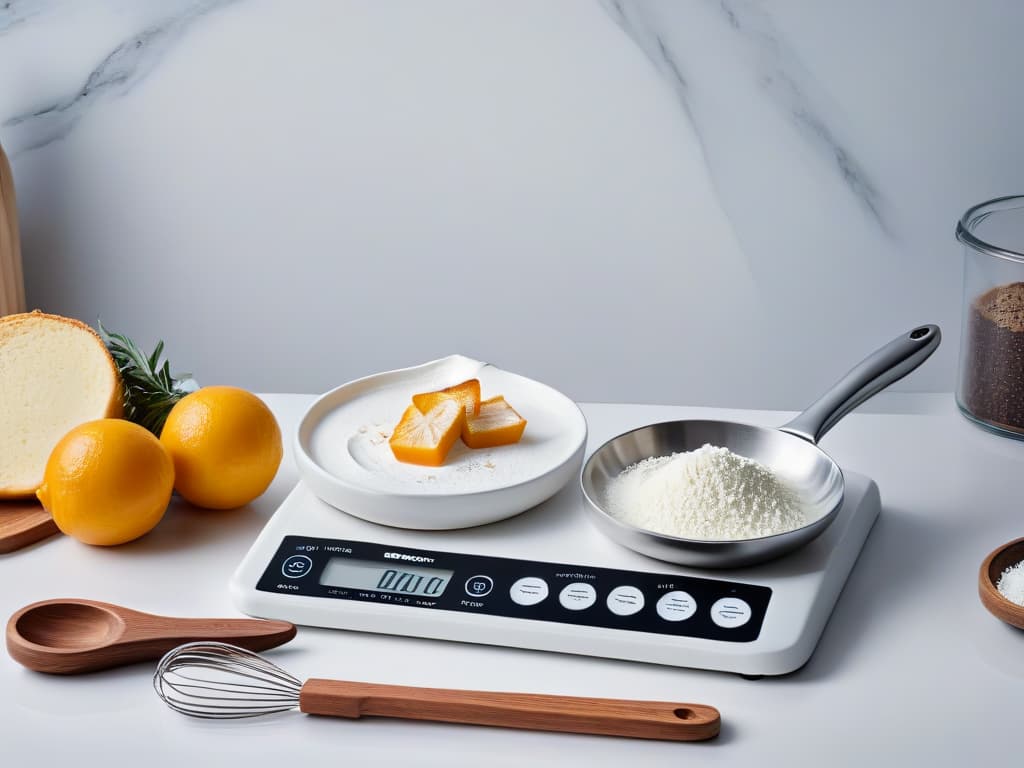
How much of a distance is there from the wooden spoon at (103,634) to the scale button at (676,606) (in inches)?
10.3

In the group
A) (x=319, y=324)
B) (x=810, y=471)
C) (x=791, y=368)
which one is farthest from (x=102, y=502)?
(x=791, y=368)

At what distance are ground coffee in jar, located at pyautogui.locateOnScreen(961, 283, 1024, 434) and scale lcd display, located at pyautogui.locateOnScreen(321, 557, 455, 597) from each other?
603 millimetres

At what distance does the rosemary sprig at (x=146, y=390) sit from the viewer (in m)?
1.10

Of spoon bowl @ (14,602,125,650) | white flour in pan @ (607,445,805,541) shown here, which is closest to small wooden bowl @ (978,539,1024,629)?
white flour in pan @ (607,445,805,541)

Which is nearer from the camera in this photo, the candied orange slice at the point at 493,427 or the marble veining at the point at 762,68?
the candied orange slice at the point at 493,427

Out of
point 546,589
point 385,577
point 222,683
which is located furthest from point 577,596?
point 222,683

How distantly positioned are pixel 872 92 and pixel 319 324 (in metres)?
0.79

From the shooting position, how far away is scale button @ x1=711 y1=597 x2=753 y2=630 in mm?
792

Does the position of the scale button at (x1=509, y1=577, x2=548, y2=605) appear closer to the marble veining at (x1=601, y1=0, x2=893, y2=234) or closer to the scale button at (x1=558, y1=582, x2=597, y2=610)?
the scale button at (x1=558, y1=582, x2=597, y2=610)

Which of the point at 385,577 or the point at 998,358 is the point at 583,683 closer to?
the point at 385,577

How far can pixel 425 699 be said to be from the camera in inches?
29.2

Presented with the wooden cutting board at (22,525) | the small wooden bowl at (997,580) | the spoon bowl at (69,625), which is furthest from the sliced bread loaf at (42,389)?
the small wooden bowl at (997,580)

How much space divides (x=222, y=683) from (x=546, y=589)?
23 centimetres

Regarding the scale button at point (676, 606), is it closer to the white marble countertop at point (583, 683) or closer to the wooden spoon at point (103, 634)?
the white marble countertop at point (583, 683)
